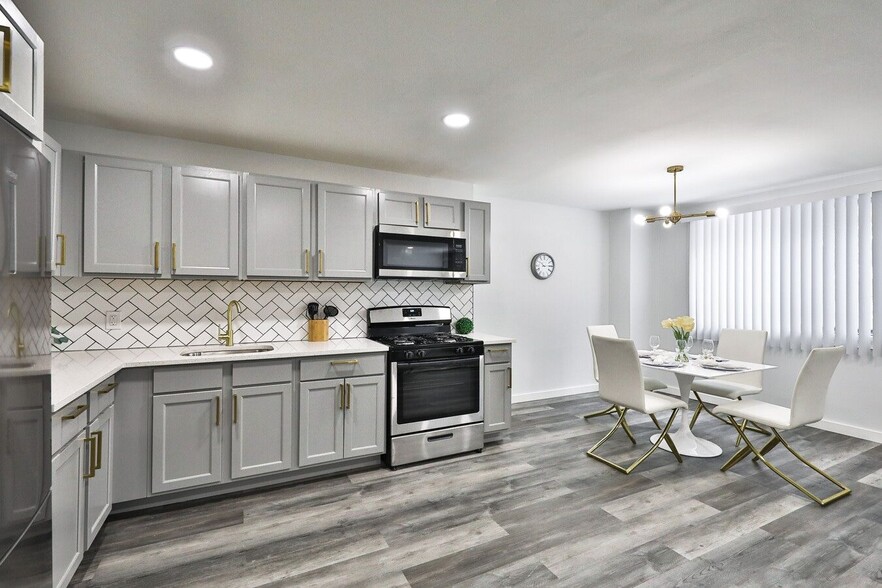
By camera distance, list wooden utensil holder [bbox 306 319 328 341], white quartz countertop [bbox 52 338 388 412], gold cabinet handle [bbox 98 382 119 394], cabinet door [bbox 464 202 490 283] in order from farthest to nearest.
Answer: cabinet door [bbox 464 202 490 283], wooden utensil holder [bbox 306 319 328 341], gold cabinet handle [bbox 98 382 119 394], white quartz countertop [bbox 52 338 388 412]

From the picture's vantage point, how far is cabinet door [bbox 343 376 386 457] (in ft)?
10.2

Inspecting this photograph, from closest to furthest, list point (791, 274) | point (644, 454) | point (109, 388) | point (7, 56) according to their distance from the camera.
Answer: point (7, 56)
point (109, 388)
point (644, 454)
point (791, 274)

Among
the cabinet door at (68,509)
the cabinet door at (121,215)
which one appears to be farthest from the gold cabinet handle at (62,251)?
the cabinet door at (68,509)

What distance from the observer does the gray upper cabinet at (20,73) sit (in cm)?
115

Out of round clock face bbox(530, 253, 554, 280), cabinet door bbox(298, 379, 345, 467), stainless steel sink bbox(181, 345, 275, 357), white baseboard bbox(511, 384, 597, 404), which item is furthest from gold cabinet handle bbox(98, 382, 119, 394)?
round clock face bbox(530, 253, 554, 280)

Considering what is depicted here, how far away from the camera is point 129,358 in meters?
2.57

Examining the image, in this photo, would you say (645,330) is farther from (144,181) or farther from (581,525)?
(144,181)

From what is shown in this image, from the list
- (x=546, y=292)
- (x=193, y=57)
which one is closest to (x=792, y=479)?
(x=546, y=292)

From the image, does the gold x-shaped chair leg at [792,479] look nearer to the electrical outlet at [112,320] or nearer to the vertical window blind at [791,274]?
the vertical window blind at [791,274]

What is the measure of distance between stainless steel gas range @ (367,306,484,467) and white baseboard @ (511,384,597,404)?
1642mm

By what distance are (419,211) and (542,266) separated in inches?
84.9

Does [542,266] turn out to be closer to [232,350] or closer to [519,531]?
[519,531]

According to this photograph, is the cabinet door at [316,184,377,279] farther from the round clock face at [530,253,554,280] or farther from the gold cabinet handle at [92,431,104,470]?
the round clock face at [530,253,554,280]

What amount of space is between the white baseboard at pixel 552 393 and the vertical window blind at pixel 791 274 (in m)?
1.50
